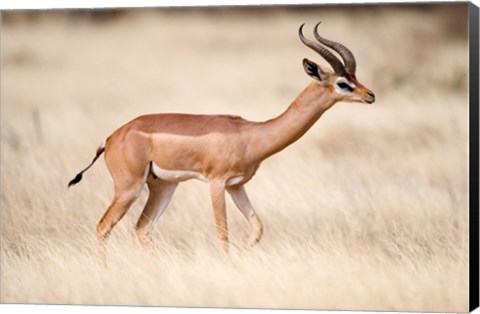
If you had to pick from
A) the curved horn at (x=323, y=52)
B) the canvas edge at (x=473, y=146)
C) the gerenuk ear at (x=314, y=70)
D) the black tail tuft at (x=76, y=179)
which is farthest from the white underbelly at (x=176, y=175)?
the canvas edge at (x=473, y=146)

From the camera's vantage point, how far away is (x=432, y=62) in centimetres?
1495

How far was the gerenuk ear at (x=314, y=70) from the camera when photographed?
1473cm

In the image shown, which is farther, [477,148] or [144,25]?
[144,25]

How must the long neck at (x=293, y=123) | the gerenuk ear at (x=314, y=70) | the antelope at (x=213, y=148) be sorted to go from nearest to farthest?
the gerenuk ear at (x=314, y=70)
the long neck at (x=293, y=123)
the antelope at (x=213, y=148)

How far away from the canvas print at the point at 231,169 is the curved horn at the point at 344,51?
18 millimetres

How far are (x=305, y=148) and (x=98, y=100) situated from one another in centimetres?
219

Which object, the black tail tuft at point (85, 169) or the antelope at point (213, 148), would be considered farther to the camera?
the black tail tuft at point (85, 169)

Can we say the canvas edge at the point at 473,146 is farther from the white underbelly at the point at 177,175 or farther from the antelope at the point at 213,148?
the white underbelly at the point at 177,175

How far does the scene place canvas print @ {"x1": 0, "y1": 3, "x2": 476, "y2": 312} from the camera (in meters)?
14.7

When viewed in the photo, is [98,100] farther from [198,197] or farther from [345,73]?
[345,73]

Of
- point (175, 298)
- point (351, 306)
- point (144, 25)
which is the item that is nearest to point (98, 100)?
point (144, 25)

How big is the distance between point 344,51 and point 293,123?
2.74ft

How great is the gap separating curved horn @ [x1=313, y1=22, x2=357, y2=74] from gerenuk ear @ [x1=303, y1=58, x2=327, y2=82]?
212mm

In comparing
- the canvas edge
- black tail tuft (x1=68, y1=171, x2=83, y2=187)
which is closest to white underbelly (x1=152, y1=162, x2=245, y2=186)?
A: black tail tuft (x1=68, y1=171, x2=83, y2=187)
